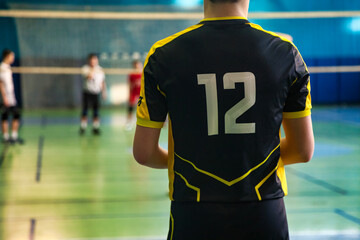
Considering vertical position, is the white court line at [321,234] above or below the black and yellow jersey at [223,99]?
below

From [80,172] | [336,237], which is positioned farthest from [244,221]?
[80,172]

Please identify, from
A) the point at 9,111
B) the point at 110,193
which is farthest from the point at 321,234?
the point at 9,111

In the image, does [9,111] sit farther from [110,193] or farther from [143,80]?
[143,80]

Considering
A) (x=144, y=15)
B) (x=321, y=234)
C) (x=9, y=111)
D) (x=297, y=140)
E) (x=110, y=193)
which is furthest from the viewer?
(x=9, y=111)

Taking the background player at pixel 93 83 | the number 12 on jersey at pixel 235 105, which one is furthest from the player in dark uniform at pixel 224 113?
the background player at pixel 93 83

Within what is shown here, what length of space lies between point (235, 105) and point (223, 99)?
0.04 m

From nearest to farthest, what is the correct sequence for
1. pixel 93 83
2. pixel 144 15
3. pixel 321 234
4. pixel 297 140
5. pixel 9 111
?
pixel 297 140, pixel 321 234, pixel 144 15, pixel 9 111, pixel 93 83

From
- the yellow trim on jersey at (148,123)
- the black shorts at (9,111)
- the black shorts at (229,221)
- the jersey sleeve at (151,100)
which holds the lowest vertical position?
the black shorts at (9,111)

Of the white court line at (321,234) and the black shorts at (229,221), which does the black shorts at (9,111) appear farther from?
the black shorts at (229,221)

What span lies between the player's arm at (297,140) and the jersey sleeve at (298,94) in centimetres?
2

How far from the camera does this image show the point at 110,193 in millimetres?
5914

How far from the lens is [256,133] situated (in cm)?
146

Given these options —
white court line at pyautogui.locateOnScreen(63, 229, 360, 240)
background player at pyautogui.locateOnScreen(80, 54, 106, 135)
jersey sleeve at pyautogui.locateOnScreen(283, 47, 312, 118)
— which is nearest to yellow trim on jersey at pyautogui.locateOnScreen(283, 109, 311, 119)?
jersey sleeve at pyautogui.locateOnScreen(283, 47, 312, 118)

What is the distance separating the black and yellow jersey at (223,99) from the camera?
56.6 inches
